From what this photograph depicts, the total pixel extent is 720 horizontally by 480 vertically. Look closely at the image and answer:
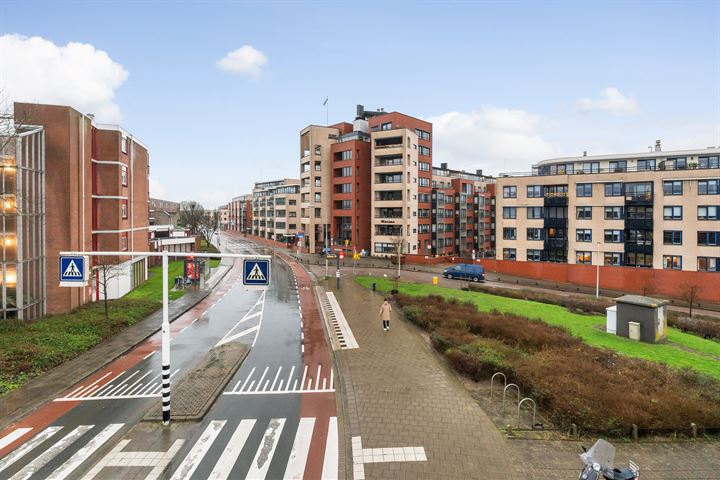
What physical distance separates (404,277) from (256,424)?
3841 cm

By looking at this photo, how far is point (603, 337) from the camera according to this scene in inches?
944

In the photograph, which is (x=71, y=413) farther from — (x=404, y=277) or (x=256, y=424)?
(x=404, y=277)

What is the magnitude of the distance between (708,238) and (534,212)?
757 inches

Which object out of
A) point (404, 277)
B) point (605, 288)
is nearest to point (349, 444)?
point (404, 277)

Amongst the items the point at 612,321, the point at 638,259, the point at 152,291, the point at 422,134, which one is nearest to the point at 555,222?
the point at 638,259

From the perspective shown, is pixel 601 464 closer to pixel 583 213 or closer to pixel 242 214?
pixel 583 213

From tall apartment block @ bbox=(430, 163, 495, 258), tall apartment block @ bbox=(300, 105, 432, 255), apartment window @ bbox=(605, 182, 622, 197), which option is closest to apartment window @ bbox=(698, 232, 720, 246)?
apartment window @ bbox=(605, 182, 622, 197)

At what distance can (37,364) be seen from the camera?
1781cm

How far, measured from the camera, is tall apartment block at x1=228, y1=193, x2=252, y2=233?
150m

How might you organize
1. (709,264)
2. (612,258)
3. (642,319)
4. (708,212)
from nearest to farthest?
(642,319) → (709,264) → (708,212) → (612,258)

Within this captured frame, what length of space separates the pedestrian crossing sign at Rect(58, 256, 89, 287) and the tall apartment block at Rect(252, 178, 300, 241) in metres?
82.5

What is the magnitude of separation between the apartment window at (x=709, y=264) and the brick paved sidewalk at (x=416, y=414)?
43.8 meters

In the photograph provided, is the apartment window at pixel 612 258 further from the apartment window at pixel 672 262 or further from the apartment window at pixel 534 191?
the apartment window at pixel 534 191

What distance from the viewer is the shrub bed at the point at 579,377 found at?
1277 centimetres
